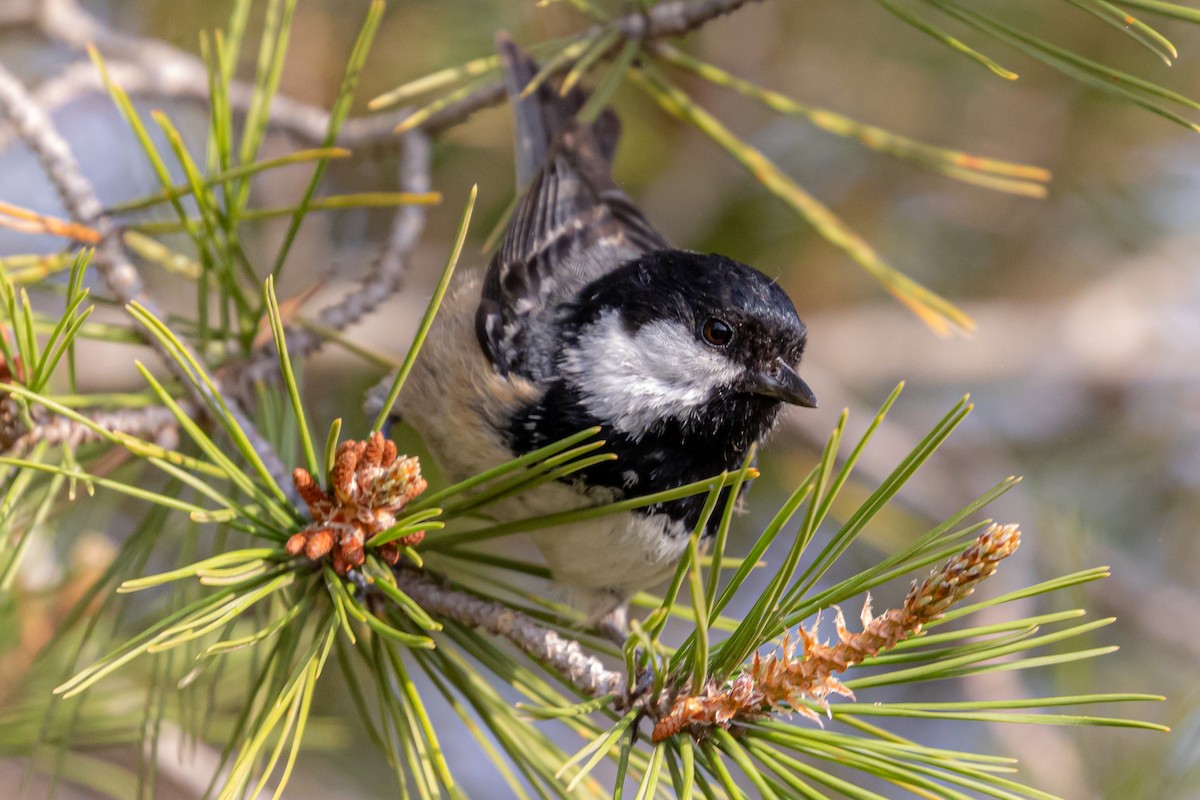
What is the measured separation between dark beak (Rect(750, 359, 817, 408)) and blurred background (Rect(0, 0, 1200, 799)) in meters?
1.30

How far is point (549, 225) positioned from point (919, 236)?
5.98 feet

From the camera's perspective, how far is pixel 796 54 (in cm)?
351

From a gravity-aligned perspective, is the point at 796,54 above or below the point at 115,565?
above

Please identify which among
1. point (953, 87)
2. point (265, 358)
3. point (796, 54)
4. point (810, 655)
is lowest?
point (810, 655)

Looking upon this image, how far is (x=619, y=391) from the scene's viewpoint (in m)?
1.75

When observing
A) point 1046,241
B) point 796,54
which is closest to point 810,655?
point 796,54

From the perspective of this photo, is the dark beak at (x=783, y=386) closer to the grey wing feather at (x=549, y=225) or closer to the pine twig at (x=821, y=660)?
the grey wing feather at (x=549, y=225)

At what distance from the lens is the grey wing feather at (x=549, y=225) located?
1989 millimetres

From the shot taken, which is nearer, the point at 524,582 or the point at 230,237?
the point at 230,237

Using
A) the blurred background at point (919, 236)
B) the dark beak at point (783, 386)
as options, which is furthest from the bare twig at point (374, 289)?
the blurred background at point (919, 236)

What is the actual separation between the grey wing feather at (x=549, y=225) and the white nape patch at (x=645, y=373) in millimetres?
106

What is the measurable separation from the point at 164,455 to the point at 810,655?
0.76 m

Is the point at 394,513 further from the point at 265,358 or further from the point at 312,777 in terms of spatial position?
the point at 312,777

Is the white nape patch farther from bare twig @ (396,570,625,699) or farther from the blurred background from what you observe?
the blurred background
